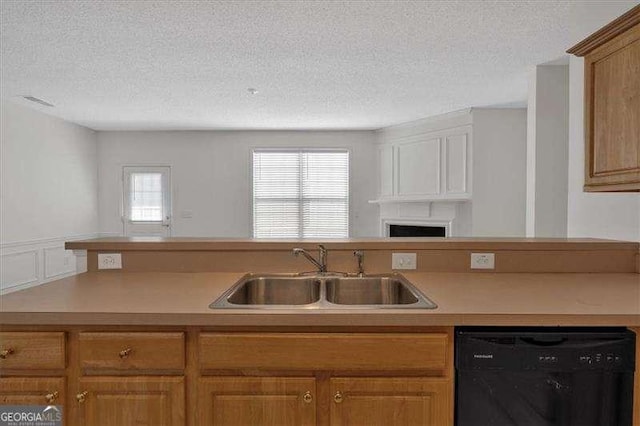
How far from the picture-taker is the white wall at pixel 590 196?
6.41 ft

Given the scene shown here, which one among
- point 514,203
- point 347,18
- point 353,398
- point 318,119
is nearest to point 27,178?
point 318,119

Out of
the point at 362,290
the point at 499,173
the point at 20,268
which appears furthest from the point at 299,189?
the point at 362,290

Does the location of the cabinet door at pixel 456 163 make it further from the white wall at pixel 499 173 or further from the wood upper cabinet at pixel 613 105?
the wood upper cabinet at pixel 613 105

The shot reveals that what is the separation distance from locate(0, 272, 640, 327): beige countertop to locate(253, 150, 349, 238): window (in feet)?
14.6

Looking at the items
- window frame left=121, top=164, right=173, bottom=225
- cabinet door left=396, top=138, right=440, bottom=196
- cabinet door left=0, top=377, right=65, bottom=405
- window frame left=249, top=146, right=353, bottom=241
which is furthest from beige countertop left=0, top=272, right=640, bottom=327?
window frame left=121, top=164, right=173, bottom=225

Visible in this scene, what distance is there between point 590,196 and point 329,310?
2118 millimetres

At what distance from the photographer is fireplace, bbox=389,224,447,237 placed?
5145 mm

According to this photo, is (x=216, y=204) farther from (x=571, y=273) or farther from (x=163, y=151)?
(x=571, y=273)

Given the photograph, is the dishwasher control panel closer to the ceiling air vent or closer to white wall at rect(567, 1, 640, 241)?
white wall at rect(567, 1, 640, 241)

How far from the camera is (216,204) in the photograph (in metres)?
5.94

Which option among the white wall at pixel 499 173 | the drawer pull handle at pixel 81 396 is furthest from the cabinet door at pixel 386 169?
the drawer pull handle at pixel 81 396

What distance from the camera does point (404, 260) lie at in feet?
5.88

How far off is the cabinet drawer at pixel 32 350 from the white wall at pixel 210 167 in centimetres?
480

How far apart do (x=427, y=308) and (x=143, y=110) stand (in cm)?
452
